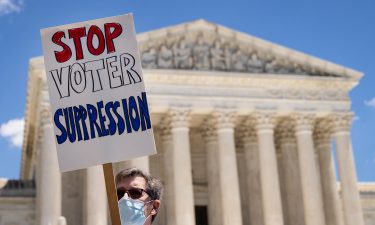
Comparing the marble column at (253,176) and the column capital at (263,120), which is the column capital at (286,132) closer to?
the marble column at (253,176)

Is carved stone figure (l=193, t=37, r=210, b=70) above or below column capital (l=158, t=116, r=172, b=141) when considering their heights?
above

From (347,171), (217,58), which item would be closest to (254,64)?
(217,58)

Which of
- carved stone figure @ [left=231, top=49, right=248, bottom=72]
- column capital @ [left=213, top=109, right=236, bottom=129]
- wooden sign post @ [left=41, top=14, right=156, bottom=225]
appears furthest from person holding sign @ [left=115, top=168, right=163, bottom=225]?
carved stone figure @ [left=231, top=49, right=248, bottom=72]

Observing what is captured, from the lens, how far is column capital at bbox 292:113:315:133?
48.3 m

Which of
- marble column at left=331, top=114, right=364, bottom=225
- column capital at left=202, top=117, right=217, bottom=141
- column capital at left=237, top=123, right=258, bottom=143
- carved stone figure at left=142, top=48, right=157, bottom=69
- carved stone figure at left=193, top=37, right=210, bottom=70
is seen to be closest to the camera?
carved stone figure at left=142, top=48, right=157, bottom=69

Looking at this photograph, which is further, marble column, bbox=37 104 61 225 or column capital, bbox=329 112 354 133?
column capital, bbox=329 112 354 133

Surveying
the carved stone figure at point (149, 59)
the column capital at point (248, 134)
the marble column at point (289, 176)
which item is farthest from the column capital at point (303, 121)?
the carved stone figure at point (149, 59)

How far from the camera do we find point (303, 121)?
48.6m

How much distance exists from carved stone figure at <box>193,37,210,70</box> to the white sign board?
39.6 m

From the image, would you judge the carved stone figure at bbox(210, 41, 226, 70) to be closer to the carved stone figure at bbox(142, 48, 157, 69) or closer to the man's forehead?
the carved stone figure at bbox(142, 48, 157, 69)

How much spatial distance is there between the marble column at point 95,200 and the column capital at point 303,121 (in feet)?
47.6

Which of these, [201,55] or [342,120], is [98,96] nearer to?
[201,55]

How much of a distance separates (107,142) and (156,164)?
44.1 metres

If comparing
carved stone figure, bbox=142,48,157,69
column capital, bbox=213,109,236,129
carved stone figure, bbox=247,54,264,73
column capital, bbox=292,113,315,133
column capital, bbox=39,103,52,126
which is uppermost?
carved stone figure, bbox=142,48,157,69
